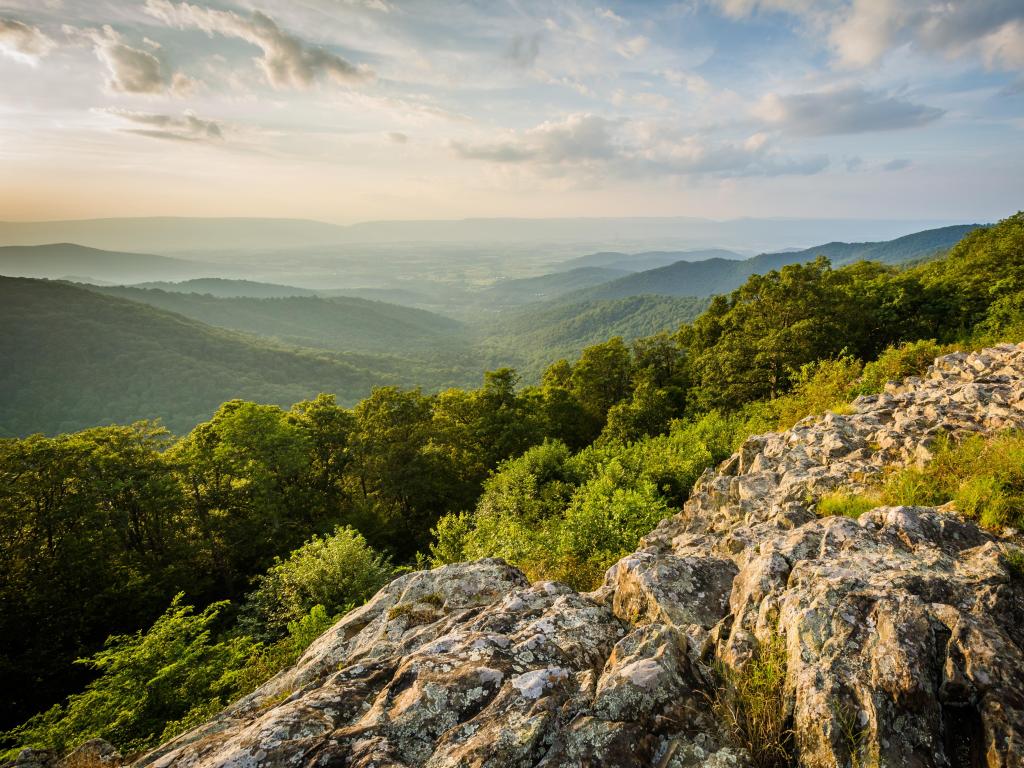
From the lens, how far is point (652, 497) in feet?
48.2

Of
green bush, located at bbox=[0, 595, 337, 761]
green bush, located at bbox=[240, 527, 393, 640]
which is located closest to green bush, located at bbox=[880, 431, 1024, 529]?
green bush, located at bbox=[0, 595, 337, 761]

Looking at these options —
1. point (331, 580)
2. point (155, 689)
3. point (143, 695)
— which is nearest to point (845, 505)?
point (331, 580)

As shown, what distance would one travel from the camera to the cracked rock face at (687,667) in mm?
4438

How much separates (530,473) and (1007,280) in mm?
35632

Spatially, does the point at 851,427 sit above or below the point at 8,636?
above

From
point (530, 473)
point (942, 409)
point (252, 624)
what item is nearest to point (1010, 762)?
point (942, 409)

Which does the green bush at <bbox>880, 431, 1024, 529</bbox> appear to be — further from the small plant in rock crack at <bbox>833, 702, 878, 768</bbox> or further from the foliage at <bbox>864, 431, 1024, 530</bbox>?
the small plant in rock crack at <bbox>833, 702, 878, 768</bbox>

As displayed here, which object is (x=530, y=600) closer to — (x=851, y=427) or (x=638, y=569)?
(x=638, y=569)

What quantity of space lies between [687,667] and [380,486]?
3453 centimetres

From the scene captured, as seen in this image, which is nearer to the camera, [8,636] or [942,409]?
[942,409]

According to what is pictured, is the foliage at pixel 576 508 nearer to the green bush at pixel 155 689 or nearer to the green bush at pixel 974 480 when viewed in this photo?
the green bush at pixel 974 480

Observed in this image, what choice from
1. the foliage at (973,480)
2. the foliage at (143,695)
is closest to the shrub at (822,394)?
the foliage at (973,480)

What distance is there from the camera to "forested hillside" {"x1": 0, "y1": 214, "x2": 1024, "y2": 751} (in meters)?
13.6

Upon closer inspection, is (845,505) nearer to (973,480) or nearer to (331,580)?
(973,480)
